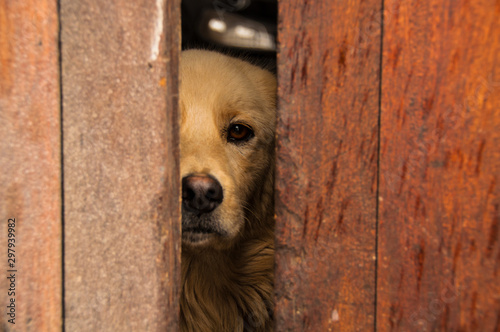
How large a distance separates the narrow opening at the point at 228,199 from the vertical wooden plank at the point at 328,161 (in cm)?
69

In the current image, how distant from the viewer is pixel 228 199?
165cm

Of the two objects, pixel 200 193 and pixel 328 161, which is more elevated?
pixel 328 161

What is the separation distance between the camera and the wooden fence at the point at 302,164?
0.85m

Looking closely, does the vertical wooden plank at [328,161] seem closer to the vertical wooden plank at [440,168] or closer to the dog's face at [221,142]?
the vertical wooden plank at [440,168]

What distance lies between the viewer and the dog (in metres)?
1.87

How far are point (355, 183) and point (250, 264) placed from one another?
1.28 meters

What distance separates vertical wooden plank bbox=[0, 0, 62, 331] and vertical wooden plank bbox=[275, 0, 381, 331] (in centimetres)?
60

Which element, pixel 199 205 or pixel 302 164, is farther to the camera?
pixel 199 205

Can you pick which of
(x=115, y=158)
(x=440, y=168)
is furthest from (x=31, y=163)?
(x=440, y=168)

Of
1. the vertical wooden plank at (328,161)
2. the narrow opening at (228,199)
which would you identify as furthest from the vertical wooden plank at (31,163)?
the narrow opening at (228,199)

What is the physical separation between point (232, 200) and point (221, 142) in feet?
1.34

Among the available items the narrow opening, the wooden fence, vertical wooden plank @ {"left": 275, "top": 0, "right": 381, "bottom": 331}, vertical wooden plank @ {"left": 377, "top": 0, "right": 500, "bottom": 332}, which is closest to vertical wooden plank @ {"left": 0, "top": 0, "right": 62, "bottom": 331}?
the wooden fence

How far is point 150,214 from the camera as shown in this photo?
0.94 metres

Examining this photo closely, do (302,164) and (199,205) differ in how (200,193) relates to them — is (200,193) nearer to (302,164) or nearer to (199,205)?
(199,205)
